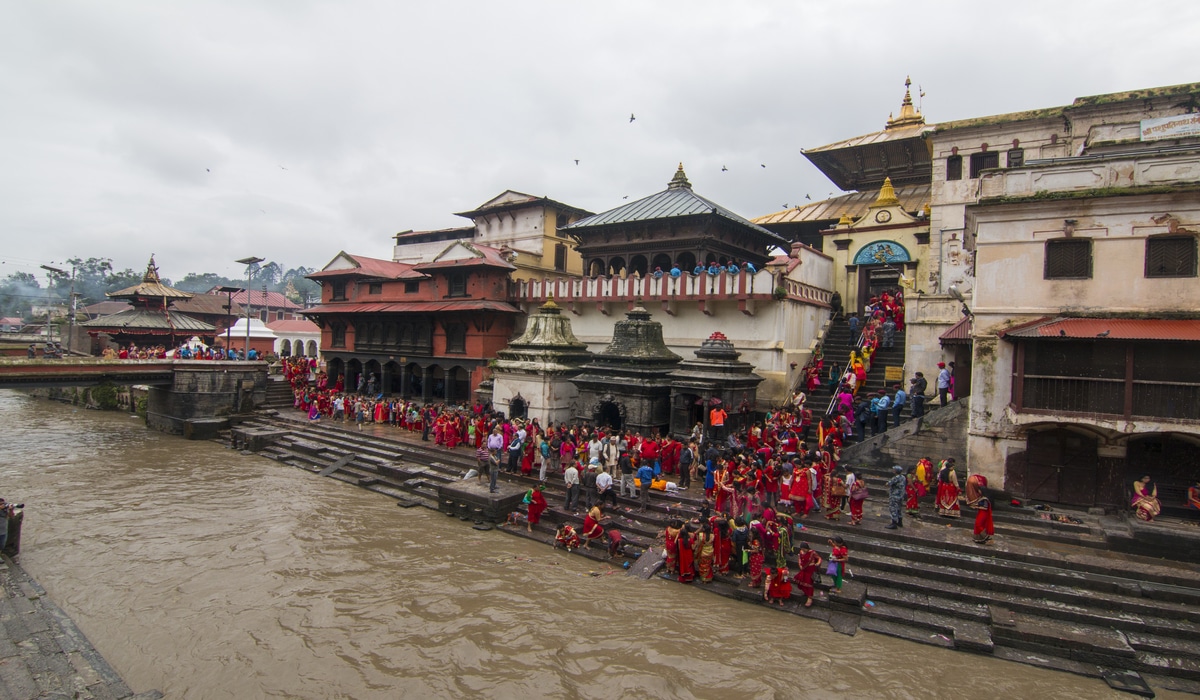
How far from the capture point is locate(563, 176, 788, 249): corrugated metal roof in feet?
81.0

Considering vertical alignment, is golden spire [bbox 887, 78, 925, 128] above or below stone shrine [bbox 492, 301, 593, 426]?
above

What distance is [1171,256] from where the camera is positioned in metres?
11.6

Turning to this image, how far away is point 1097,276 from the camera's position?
40.0ft

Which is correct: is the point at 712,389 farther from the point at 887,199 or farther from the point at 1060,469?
the point at 887,199

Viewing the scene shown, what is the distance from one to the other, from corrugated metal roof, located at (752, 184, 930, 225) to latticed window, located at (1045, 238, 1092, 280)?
13423 mm

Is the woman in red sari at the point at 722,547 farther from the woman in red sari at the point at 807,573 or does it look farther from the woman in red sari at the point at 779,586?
the woman in red sari at the point at 807,573

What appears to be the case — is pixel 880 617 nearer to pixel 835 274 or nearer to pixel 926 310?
pixel 926 310

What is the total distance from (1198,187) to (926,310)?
829cm

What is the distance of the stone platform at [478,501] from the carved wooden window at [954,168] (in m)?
18.6

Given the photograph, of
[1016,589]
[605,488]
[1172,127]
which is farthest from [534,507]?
[1172,127]

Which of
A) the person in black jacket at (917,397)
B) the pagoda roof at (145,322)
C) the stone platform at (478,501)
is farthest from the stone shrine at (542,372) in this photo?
the pagoda roof at (145,322)

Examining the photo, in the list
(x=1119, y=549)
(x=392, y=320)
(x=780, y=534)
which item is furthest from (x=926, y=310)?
(x=392, y=320)

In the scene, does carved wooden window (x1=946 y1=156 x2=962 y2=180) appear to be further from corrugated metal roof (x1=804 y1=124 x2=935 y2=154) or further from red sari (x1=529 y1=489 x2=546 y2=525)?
red sari (x1=529 y1=489 x2=546 y2=525)

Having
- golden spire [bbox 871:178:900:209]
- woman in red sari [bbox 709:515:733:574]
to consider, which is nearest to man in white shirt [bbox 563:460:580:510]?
woman in red sari [bbox 709:515:733:574]
